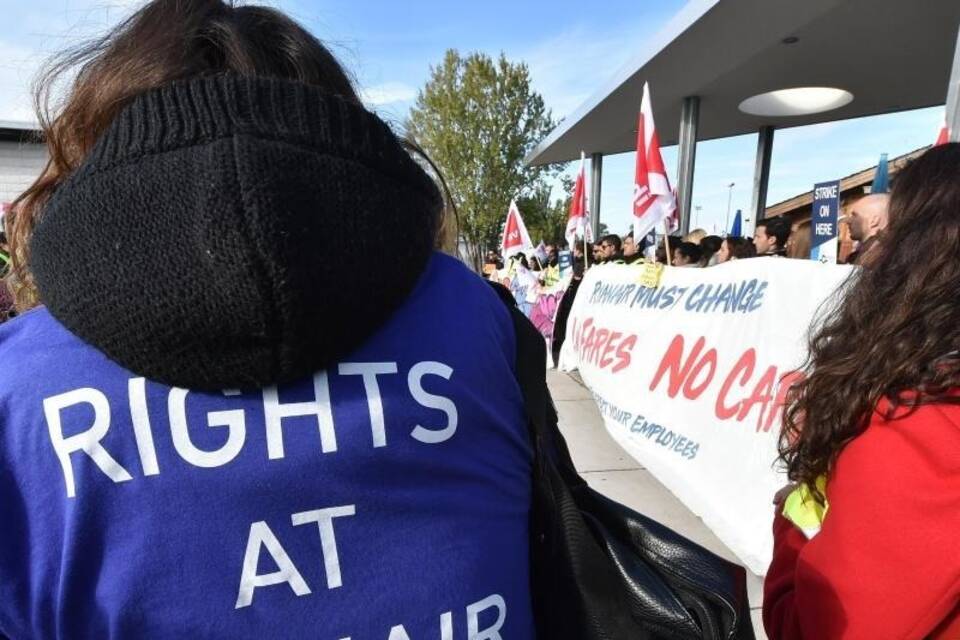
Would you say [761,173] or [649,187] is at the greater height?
[761,173]

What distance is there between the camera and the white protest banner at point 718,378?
3100 mm

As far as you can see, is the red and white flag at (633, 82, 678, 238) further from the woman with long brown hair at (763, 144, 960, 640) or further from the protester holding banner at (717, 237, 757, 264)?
the woman with long brown hair at (763, 144, 960, 640)

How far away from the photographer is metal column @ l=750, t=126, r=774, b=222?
15.6 metres

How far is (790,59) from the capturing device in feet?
35.2

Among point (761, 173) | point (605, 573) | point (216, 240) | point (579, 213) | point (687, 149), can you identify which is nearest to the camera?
point (216, 240)

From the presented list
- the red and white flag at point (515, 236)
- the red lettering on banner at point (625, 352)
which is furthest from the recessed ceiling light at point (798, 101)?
the red lettering on banner at point (625, 352)

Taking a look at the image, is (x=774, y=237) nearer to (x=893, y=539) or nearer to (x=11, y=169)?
(x=893, y=539)

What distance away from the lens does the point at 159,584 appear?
2.18 ft

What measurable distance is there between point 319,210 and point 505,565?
538 mm

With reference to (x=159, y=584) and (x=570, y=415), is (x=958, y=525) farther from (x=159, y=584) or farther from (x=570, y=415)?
(x=570, y=415)

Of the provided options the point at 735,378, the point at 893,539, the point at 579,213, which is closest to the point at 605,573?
the point at 893,539

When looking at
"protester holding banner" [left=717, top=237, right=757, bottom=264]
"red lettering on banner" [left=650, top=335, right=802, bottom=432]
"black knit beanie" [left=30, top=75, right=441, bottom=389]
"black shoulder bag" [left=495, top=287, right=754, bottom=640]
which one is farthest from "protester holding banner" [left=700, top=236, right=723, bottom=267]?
"black knit beanie" [left=30, top=75, right=441, bottom=389]

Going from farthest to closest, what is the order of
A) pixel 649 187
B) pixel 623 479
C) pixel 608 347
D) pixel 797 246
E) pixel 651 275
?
pixel 797 246
pixel 649 187
pixel 608 347
pixel 651 275
pixel 623 479

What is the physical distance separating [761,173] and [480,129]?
48.7 feet
